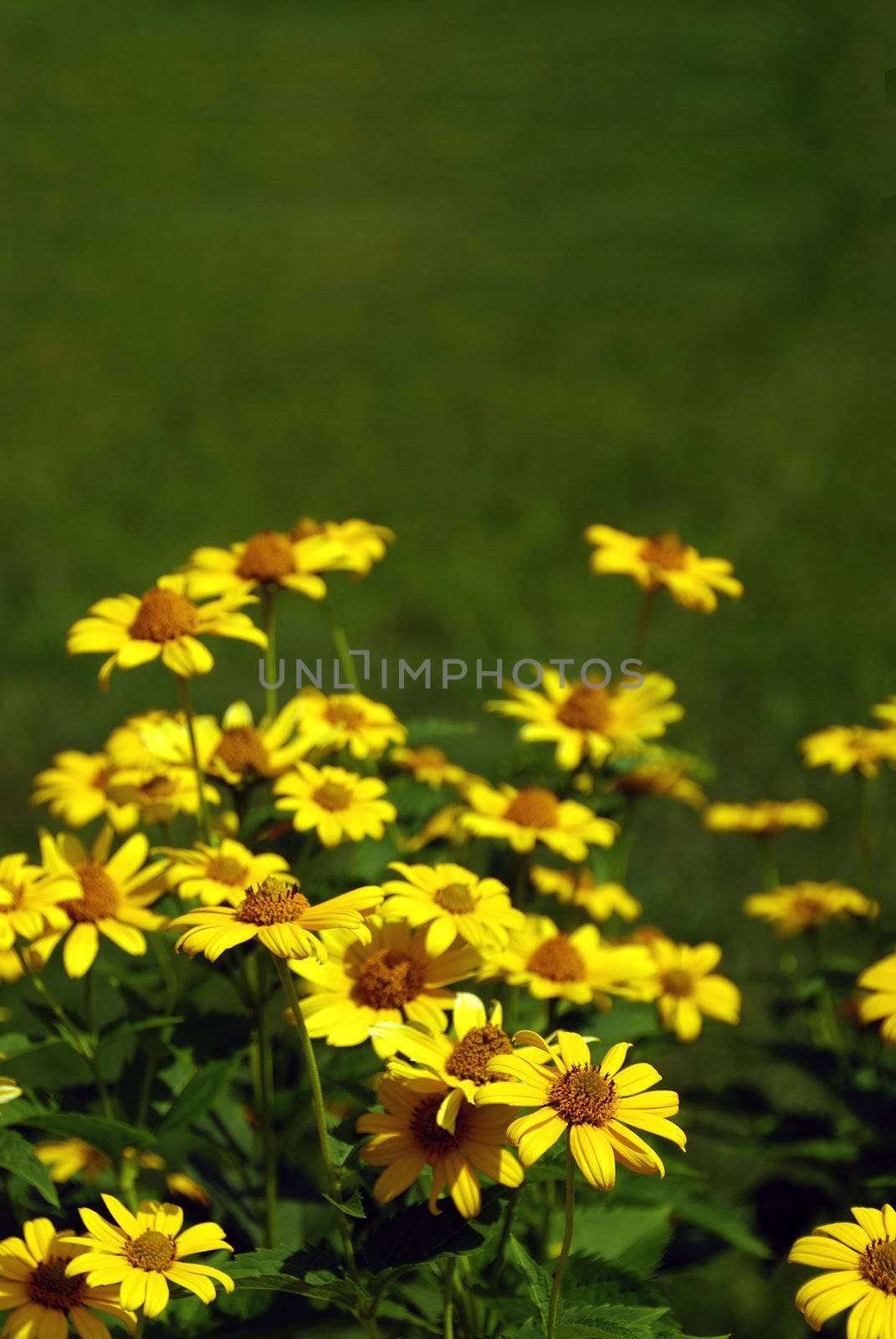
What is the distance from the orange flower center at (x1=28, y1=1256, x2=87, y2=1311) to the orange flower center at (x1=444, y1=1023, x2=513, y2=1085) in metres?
0.39

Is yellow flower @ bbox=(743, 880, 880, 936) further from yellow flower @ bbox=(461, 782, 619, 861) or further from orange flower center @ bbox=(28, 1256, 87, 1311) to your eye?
orange flower center @ bbox=(28, 1256, 87, 1311)

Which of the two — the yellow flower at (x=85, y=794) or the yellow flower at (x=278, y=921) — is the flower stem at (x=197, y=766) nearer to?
the yellow flower at (x=85, y=794)

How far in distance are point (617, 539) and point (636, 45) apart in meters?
9.67

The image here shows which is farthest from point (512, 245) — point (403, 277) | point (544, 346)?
point (544, 346)

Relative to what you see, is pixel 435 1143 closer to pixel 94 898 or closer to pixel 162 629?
pixel 94 898

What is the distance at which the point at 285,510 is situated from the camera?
5.56 metres

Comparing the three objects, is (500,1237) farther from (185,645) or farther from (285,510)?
(285,510)

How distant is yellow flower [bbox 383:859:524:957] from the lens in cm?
142

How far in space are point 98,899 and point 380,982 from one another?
1.16 ft

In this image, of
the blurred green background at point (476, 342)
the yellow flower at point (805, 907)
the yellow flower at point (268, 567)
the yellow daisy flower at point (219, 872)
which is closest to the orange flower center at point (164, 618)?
the yellow flower at point (268, 567)

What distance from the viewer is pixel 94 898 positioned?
1.58 meters

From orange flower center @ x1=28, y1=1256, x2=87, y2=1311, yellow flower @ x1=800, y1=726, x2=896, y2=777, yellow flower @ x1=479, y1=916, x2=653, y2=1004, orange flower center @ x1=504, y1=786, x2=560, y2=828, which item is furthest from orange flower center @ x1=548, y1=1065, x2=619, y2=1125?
yellow flower @ x1=800, y1=726, x2=896, y2=777

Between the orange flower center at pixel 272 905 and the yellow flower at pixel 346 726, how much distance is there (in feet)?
1.79

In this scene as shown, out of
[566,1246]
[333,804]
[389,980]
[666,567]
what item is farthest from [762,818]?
[566,1246]
